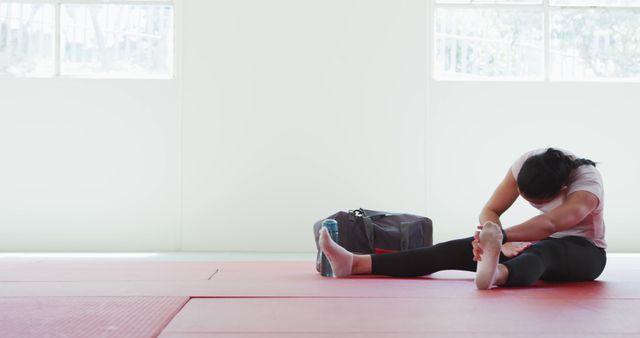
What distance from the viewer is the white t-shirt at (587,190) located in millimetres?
2889

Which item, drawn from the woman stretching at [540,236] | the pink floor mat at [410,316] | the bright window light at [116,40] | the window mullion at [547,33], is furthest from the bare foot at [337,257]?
the window mullion at [547,33]

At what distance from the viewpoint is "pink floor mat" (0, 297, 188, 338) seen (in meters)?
2.02

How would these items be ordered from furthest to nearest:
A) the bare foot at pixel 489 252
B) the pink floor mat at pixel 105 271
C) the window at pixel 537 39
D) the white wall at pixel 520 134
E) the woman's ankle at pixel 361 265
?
the window at pixel 537 39 < the white wall at pixel 520 134 < the pink floor mat at pixel 105 271 < the woman's ankle at pixel 361 265 < the bare foot at pixel 489 252

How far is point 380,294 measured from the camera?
2785 mm

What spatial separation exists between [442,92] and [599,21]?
1.53 m

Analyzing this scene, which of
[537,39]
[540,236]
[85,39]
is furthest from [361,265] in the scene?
[85,39]

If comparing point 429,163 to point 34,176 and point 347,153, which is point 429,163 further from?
point 34,176

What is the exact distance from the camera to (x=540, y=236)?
2906mm

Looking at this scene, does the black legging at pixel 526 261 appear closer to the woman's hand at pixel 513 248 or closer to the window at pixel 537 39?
the woman's hand at pixel 513 248

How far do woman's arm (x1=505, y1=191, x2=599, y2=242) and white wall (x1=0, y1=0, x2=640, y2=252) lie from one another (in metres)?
3.59

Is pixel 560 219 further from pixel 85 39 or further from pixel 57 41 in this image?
pixel 57 41

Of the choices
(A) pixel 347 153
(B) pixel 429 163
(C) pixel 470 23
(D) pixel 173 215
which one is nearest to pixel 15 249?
(D) pixel 173 215

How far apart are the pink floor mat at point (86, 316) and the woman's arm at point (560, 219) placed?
49.7 inches

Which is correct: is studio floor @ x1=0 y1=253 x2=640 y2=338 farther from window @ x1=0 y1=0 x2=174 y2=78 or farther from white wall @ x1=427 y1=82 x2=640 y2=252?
window @ x1=0 y1=0 x2=174 y2=78
